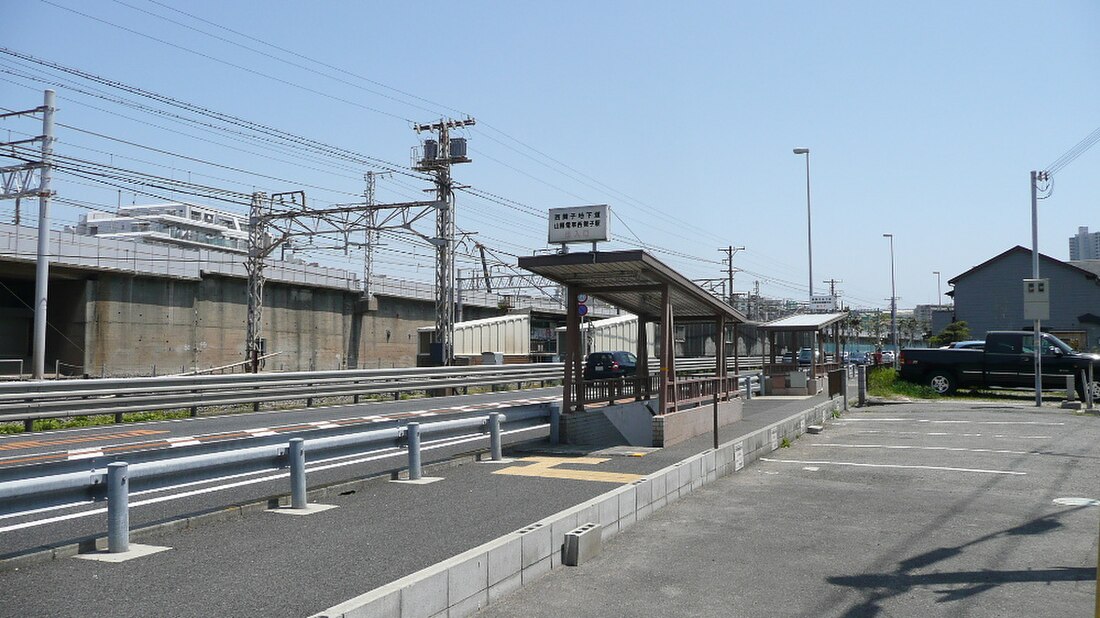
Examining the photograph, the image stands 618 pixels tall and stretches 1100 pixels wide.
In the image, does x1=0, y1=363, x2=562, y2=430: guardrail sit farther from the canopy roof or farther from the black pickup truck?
the black pickup truck

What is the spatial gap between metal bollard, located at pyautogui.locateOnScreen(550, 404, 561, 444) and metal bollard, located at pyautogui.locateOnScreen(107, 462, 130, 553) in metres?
7.86

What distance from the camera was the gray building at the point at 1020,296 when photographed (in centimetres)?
5003

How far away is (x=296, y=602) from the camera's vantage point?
508cm

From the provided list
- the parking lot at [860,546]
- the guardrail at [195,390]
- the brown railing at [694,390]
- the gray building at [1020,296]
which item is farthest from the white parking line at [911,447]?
the gray building at [1020,296]

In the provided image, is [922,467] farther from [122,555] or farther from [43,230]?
[43,230]

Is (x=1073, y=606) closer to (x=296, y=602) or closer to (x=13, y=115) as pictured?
(x=296, y=602)

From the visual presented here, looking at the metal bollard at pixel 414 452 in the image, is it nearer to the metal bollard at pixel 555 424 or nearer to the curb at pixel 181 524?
the curb at pixel 181 524

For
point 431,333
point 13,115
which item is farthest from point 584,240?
point 431,333

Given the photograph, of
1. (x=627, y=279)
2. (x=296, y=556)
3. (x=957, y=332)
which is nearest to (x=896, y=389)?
(x=627, y=279)

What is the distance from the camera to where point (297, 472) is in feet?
25.8

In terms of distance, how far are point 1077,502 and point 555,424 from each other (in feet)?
23.0

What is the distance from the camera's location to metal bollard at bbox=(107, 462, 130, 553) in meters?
6.08

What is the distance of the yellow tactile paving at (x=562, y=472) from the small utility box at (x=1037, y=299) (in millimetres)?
18078

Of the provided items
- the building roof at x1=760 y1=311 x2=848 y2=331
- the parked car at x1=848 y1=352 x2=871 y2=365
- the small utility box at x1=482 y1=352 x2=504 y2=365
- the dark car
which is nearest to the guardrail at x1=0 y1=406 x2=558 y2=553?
the building roof at x1=760 y1=311 x2=848 y2=331
